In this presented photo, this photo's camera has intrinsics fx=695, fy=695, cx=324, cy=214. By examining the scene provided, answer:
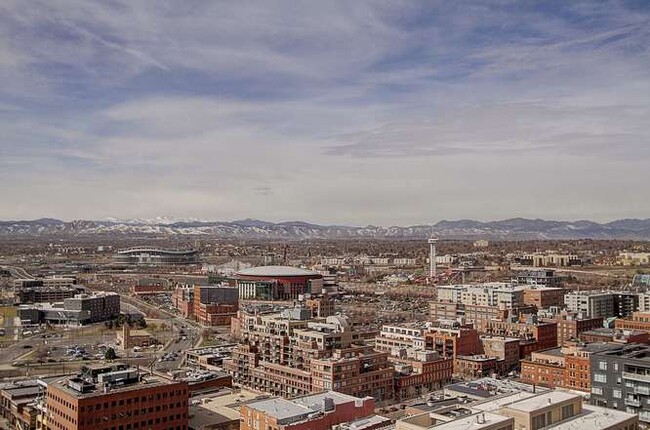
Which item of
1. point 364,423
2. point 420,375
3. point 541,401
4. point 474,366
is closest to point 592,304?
point 474,366

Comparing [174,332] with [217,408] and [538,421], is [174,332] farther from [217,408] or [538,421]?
[538,421]

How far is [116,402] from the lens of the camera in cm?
2516

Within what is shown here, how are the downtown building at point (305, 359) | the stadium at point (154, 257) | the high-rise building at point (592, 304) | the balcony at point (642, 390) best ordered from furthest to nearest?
the stadium at point (154, 257), the high-rise building at point (592, 304), the downtown building at point (305, 359), the balcony at point (642, 390)

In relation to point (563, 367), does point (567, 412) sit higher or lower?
higher

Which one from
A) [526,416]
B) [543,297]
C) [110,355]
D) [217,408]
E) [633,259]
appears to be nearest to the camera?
[526,416]

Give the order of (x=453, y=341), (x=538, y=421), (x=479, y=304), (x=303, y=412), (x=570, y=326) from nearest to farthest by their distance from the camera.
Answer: (x=538, y=421) < (x=303, y=412) < (x=453, y=341) < (x=570, y=326) < (x=479, y=304)

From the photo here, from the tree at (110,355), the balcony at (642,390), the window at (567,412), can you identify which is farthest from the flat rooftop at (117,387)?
the tree at (110,355)

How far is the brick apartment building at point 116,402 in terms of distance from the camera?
24.7 meters

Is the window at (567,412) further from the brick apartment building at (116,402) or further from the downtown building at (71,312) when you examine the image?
the downtown building at (71,312)

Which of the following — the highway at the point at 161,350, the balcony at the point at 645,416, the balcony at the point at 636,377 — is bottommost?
the highway at the point at 161,350

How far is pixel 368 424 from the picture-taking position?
79.0 ft

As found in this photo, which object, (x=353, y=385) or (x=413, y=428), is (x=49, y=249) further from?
(x=413, y=428)

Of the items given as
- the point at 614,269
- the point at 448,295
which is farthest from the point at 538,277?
the point at 614,269

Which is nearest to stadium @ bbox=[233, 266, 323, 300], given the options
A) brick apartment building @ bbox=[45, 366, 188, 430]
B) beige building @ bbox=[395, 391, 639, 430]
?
brick apartment building @ bbox=[45, 366, 188, 430]
